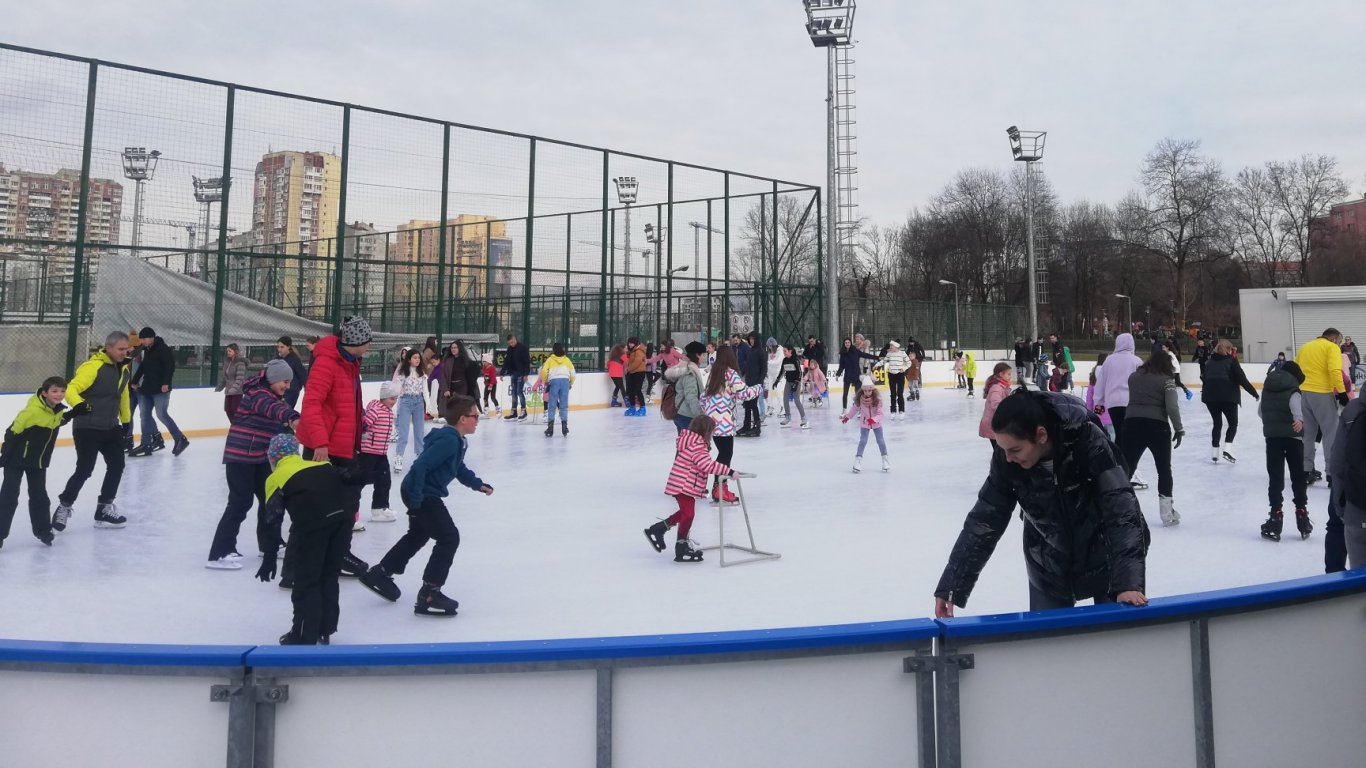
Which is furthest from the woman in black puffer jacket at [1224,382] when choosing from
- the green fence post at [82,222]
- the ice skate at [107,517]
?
the green fence post at [82,222]

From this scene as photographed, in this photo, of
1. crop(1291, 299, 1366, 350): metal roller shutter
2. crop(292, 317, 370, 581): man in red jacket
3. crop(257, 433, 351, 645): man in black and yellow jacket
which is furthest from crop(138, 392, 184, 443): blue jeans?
crop(1291, 299, 1366, 350): metal roller shutter

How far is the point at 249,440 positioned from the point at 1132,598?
4917 mm

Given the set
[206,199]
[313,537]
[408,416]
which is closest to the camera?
[313,537]

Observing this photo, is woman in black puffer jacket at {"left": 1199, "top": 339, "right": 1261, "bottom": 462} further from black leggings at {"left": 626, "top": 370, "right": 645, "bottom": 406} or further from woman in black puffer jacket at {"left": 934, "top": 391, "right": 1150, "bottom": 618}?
black leggings at {"left": 626, "top": 370, "right": 645, "bottom": 406}

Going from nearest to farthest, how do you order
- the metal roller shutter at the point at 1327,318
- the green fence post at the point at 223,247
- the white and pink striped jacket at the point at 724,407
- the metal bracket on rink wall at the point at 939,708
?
1. the metal bracket on rink wall at the point at 939,708
2. the white and pink striped jacket at the point at 724,407
3. the green fence post at the point at 223,247
4. the metal roller shutter at the point at 1327,318

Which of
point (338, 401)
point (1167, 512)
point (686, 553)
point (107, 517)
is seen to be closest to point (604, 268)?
point (107, 517)

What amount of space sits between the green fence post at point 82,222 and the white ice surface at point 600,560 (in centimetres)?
235

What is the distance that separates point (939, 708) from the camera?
2.11m

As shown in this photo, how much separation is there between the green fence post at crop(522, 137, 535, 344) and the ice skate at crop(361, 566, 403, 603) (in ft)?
43.8

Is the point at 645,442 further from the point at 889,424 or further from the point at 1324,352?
the point at 1324,352

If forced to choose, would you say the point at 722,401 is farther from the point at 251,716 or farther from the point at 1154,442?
the point at 251,716

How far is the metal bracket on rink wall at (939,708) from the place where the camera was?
6.91 feet

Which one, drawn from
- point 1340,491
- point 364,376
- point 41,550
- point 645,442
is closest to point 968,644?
point 1340,491

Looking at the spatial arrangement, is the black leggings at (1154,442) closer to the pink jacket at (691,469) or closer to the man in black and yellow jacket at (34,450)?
the pink jacket at (691,469)
